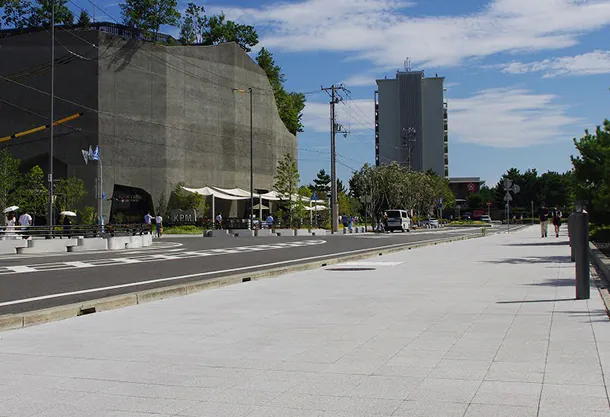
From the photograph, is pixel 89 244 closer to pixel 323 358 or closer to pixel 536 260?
pixel 536 260

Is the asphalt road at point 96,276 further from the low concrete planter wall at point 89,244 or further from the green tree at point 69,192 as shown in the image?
the green tree at point 69,192

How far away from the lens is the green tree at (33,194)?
53844 millimetres

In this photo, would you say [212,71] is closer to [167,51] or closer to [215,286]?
[167,51]

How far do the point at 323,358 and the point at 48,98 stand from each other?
60.2 metres

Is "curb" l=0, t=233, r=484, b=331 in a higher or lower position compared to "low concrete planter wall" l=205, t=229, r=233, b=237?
lower

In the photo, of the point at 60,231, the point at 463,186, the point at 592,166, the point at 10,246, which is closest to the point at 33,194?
the point at 60,231

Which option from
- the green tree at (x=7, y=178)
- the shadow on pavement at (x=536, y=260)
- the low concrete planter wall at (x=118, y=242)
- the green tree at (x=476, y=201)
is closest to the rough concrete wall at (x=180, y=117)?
the green tree at (x=7, y=178)

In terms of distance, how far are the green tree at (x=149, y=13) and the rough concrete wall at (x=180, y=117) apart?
8.97 m

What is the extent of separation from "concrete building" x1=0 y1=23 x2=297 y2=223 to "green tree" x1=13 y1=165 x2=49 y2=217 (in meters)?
4.93

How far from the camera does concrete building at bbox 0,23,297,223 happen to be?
60.8m

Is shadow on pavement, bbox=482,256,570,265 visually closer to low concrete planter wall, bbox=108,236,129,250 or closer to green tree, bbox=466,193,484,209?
low concrete planter wall, bbox=108,236,129,250

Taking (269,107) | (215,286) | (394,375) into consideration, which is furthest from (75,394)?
(269,107)

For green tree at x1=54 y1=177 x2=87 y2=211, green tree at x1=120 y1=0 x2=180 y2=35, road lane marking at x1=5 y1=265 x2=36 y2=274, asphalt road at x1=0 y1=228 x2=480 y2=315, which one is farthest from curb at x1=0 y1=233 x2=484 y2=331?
green tree at x1=120 y1=0 x2=180 y2=35

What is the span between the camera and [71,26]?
221 ft
